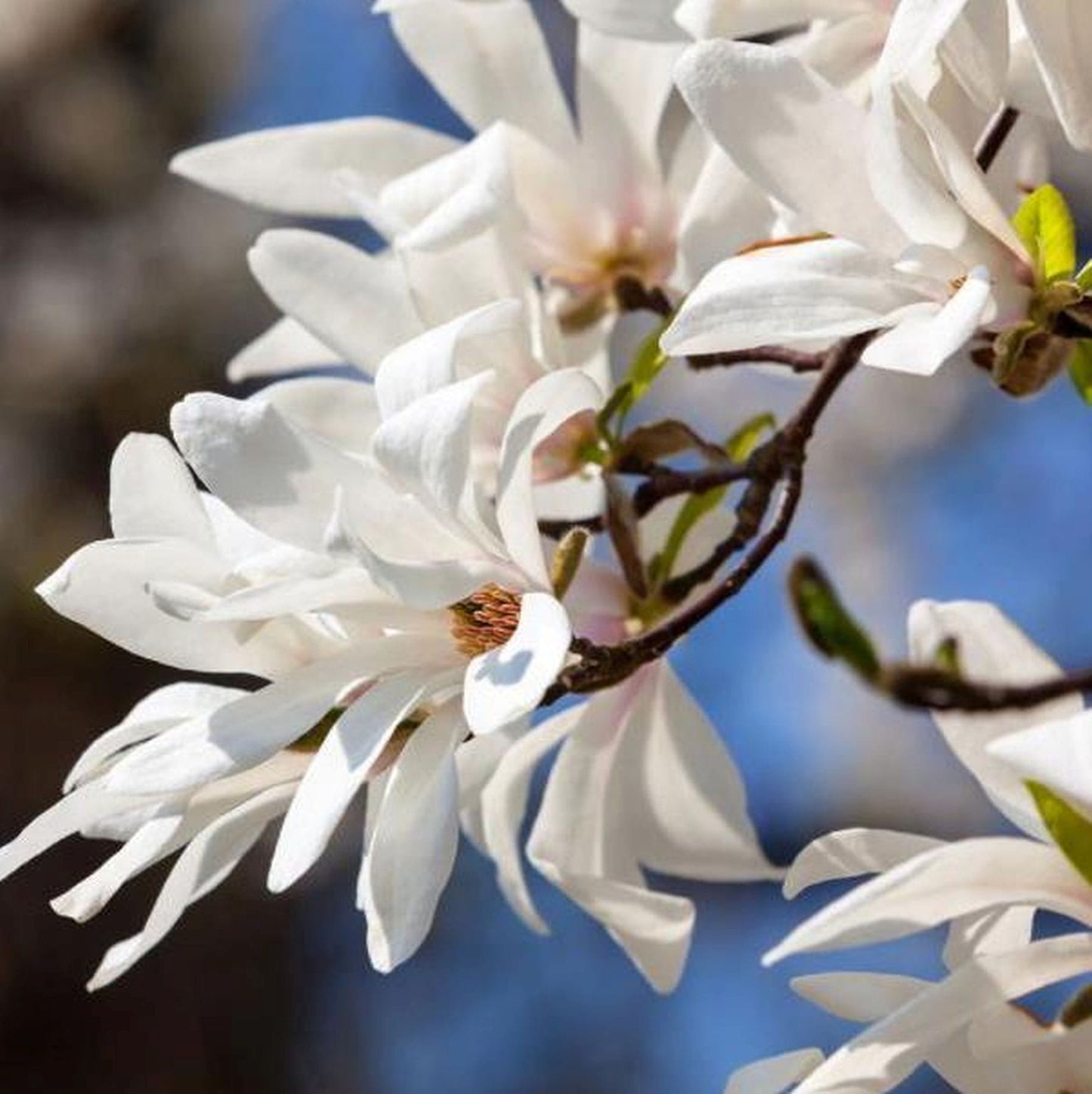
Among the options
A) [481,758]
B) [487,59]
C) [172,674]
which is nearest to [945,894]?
[481,758]

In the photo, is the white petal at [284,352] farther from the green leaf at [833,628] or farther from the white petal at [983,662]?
the green leaf at [833,628]

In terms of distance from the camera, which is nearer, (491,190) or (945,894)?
(945,894)

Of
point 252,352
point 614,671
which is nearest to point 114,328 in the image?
point 252,352

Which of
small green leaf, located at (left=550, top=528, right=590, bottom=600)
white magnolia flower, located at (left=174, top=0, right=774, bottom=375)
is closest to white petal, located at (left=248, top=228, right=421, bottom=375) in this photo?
white magnolia flower, located at (left=174, top=0, right=774, bottom=375)

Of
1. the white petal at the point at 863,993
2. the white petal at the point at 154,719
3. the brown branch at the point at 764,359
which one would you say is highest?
the white petal at the point at 154,719

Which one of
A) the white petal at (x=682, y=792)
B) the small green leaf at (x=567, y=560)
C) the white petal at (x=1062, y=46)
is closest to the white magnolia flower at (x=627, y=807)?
the white petal at (x=682, y=792)

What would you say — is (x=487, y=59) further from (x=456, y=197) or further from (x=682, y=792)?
(x=682, y=792)

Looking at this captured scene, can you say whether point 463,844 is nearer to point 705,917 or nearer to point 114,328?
point 705,917

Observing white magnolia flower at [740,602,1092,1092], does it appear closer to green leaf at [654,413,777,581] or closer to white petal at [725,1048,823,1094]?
white petal at [725,1048,823,1094]
